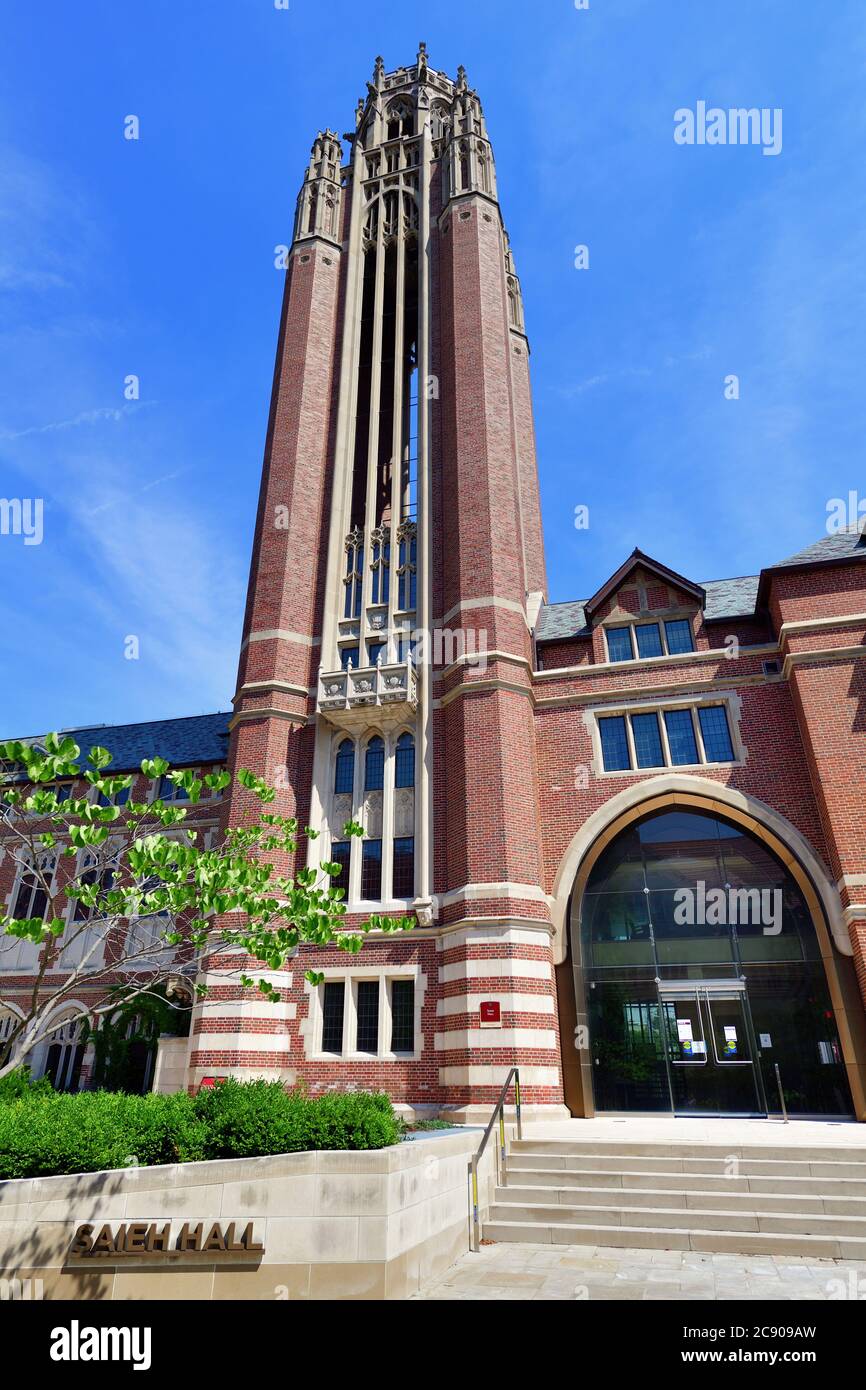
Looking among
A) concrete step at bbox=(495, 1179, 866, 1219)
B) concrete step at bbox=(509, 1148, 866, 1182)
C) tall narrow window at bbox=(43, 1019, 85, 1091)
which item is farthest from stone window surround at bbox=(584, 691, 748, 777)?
tall narrow window at bbox=(43, 1019, 85, 1091)

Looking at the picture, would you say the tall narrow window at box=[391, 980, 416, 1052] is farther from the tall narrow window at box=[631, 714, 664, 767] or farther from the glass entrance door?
the tall narrow window at box=[631, 714, 664, 767]

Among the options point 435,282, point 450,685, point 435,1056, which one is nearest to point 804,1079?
point 435,1056

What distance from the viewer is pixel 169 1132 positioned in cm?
844

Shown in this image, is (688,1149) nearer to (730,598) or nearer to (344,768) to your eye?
(344,768)

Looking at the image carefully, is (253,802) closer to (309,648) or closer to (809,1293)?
(309,648)

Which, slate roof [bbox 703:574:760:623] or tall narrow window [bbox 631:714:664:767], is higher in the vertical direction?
slate roof [bbox 703:574:760:623]

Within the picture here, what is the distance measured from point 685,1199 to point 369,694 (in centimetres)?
1370

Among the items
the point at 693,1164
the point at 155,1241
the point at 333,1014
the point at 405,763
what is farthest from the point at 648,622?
the point at 155,1241

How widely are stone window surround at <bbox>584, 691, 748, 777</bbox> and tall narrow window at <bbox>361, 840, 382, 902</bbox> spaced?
20.3 ft

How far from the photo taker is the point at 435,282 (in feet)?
91.2

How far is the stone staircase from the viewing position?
31.8 feet

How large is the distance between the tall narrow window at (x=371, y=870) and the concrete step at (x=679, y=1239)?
991 centimetres

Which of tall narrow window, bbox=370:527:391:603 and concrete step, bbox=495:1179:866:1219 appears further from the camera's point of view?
tall narrow window, bbox=370:527:391:603

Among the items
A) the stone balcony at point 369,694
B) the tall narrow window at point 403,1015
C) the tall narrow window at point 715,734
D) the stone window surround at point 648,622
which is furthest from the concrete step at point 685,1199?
the stone window surround at point 648,622
